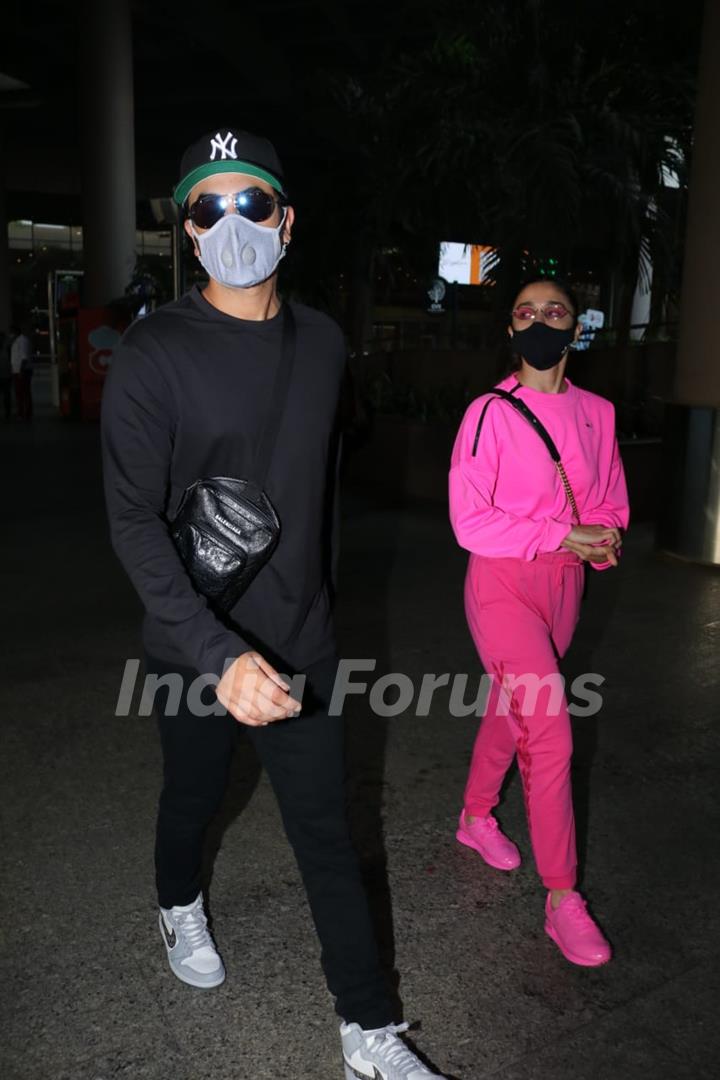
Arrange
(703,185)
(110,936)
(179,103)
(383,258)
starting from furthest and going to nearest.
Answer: (179,103) < (383,258) < (703,185) < (110,936)

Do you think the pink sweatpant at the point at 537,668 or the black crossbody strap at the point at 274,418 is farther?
the pink sweatpant at the point at 537,668

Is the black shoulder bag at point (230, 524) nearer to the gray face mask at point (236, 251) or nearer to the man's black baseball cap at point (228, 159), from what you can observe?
the gray face mask at point (236, 251)

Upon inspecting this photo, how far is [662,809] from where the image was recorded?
12.9 feet

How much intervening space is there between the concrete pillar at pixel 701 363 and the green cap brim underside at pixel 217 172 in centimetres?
628

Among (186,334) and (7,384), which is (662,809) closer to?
(186,334)

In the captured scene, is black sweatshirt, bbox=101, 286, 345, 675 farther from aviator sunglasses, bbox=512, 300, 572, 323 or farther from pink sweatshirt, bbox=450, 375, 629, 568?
aviator sunglasses, bbox=512, 300, 572, 323

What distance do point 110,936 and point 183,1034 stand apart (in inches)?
20.9

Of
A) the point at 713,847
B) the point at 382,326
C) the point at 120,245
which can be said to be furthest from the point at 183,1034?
the point at 382,326

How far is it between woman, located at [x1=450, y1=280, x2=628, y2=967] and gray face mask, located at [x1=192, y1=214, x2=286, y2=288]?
102cm

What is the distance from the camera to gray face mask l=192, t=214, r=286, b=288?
2289 millimetres

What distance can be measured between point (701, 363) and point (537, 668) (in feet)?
19.0

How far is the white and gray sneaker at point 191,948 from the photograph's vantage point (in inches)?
110

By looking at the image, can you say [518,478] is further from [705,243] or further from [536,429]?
[705,243]

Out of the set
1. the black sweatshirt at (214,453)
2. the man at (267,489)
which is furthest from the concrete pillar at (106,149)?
the black sweatshirt at (214,453)
